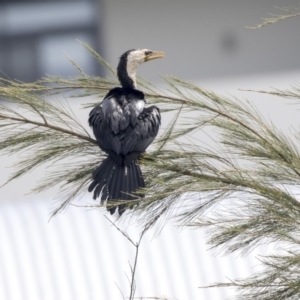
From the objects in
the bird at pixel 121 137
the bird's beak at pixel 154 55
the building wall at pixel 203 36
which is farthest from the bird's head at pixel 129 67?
the building wall at pixel 203 36

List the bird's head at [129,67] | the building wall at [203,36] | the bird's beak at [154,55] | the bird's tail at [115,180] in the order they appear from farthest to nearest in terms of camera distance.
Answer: the building wall at [203,36] < the bird's beak at [154,55] < the bird's head at [129,67] < the bird's tail at [115,180]

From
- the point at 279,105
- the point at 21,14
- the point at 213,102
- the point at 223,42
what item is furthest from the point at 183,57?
the point at 213,102

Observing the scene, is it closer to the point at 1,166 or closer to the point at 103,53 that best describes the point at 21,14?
the point at 103,53

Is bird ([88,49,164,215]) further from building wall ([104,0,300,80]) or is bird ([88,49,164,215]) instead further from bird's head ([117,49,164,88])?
building wall ([104,0,300,80])

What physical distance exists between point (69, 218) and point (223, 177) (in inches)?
141

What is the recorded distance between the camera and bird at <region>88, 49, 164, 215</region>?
305 cm

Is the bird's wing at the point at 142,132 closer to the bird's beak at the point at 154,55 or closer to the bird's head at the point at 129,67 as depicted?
the bird's head at the point at 129,67

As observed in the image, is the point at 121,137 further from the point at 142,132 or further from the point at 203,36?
the point at 203,36

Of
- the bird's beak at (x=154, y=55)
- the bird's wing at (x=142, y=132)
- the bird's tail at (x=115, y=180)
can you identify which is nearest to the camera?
the bird's tail at (x=115, y=180)

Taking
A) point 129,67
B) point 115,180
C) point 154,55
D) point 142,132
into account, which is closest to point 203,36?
point 154,55

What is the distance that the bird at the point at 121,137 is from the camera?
305cm

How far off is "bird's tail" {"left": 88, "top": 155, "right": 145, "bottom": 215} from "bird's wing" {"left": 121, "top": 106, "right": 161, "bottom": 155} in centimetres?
8

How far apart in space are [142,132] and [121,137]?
0.09 meters

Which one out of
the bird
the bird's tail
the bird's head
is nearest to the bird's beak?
the bird's head
